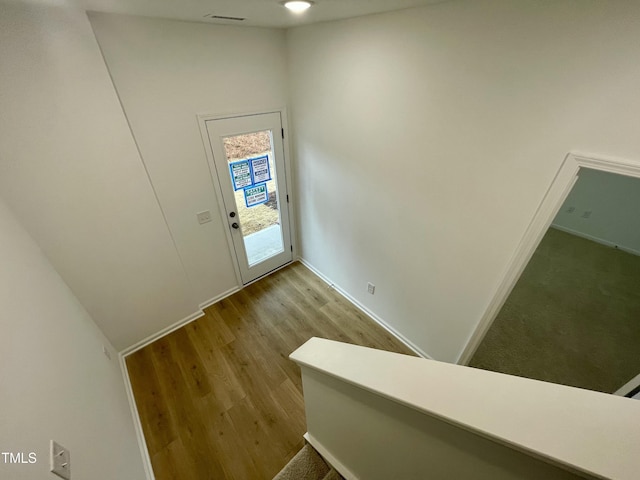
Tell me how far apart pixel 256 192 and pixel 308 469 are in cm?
247

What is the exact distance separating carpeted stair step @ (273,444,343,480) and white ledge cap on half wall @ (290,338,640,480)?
3.59 ft

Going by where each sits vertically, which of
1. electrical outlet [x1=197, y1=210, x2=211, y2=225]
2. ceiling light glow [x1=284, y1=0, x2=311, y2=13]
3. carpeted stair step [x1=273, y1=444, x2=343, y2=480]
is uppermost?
ceiling light glow [x1=284, y1=0, x2=311, y2=13]

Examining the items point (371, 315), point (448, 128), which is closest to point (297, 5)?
point (448, 128)

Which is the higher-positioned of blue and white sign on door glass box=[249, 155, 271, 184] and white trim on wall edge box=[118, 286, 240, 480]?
blue and white sign on door glass box=[249, 155, 271, 184]

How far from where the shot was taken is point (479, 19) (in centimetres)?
127

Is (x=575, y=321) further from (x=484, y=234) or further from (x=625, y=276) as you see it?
(x=484, y=234)

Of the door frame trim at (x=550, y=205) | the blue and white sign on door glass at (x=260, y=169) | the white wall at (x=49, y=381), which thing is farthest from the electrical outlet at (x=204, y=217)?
the door frame trim at (x=550, y=205)

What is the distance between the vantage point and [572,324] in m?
2.70

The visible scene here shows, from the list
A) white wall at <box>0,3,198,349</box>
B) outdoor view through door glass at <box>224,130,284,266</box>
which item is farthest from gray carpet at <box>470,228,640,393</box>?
white wall at <box>0,3,198,349</box>

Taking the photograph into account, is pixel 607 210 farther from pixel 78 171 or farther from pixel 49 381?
pixel 78 171

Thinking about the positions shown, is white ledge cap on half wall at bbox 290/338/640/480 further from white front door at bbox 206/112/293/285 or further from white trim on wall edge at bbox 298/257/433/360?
white front door at bbox 206/112/293/285

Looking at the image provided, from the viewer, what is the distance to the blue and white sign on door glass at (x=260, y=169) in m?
2.74

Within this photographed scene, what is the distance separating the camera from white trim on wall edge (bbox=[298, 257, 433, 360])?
98.8 inches

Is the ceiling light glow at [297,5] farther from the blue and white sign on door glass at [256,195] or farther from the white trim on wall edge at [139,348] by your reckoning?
the white trim on wall edge at [139,348]
